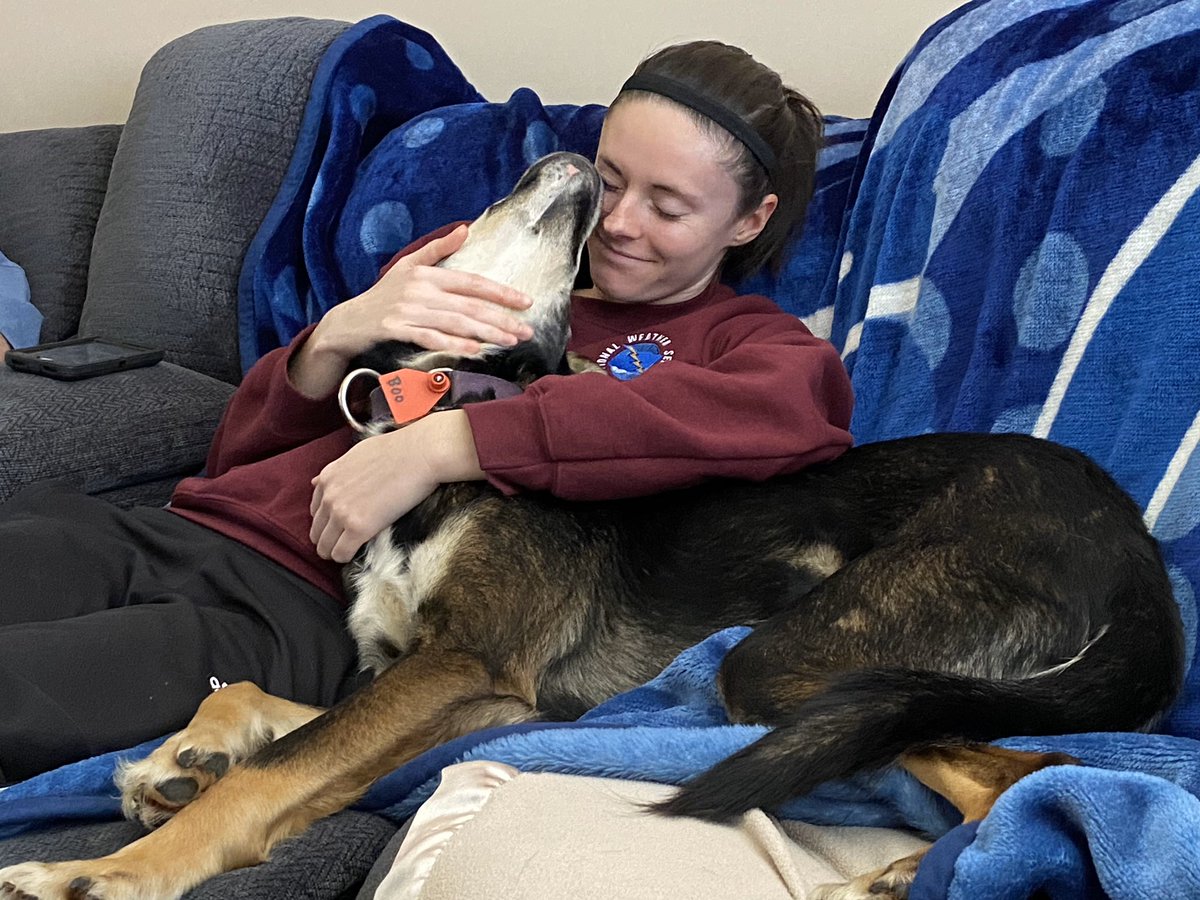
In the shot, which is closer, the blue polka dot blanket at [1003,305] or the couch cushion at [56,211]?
the blue polka dot blanket at [1003,305]

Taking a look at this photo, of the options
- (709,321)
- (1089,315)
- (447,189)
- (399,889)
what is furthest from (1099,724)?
(447,189)

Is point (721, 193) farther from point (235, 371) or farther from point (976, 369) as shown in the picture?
point (235, 371)

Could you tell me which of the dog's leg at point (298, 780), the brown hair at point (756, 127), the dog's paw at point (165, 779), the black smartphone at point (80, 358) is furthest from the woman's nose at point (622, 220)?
the black smartphone at point (80, 358)

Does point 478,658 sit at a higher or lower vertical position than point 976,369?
lower

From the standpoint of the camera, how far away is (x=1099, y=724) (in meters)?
A: 1.43

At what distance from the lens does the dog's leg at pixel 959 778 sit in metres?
1.18

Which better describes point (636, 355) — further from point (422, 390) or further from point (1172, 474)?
point (1172, 474)

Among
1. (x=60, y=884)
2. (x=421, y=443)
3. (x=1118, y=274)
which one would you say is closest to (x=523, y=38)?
(x=421, y=443)

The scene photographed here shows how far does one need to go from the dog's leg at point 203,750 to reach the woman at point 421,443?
0.11 meters

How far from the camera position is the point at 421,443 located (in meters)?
1.86

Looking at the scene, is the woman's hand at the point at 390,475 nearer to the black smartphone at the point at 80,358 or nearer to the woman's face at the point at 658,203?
the woman's face at the point at 658,203

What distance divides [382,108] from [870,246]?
148cm

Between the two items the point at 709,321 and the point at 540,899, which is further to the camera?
the point at 709,321

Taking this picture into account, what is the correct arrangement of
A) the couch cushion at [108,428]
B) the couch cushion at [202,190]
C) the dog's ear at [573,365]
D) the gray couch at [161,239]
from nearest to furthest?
1. the dog's ear at [573,365]
2. the couch cushion at [108,428]
3. the gray couch at [161,239]
4. the couch cushion at [202,190]
